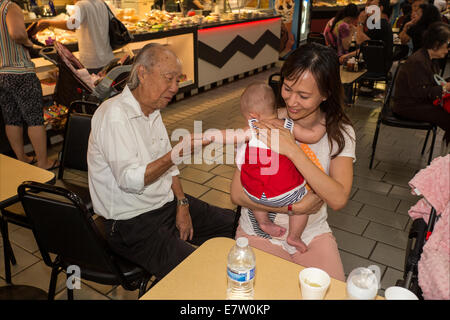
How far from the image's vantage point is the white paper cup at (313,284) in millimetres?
1144

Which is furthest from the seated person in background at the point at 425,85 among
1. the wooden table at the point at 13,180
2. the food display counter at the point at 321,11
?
the food display counter at the point at 321,11

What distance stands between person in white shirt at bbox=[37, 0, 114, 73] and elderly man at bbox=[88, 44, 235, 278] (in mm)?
2597

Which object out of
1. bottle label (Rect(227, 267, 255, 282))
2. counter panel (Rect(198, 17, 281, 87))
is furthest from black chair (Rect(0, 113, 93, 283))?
counter panel (Rect(198, 17, 281, 87))

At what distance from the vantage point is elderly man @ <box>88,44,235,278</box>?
1780 mm

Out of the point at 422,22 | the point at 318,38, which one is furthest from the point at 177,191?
the point at 422,22

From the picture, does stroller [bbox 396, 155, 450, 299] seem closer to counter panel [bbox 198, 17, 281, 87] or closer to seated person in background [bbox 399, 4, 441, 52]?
counter panel [bbox 198, 17, 281, 87]

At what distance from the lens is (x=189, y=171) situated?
4.05 metres

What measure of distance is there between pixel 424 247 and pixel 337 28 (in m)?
5.14

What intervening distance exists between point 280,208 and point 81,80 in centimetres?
271

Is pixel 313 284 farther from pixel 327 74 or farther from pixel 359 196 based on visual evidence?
pixel 359 196

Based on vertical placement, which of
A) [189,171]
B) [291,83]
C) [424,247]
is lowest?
[189,171]

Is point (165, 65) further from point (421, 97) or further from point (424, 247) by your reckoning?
point (421, 97)

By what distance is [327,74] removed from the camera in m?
1.65

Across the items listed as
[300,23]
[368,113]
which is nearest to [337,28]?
[368,113]
